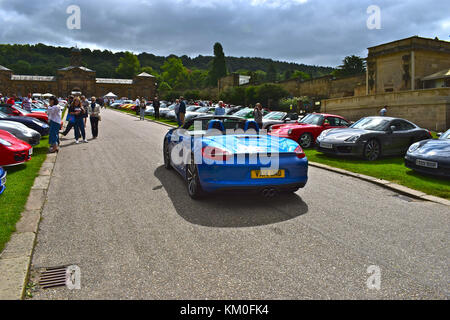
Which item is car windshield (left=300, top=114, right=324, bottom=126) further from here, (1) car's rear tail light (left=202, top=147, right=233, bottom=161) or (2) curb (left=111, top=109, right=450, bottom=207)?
(1) car's rear tail light (left=202, top=147, right=233, bottom=161)

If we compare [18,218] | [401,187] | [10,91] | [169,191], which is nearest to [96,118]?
[169,191]

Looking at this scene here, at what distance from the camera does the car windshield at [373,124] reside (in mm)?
10591

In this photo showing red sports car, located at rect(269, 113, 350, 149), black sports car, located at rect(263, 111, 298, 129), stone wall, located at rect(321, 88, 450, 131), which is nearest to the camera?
red sports car, located at rect(269, 113, 350, 149)

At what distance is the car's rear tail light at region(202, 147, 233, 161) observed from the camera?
5051 millimetres

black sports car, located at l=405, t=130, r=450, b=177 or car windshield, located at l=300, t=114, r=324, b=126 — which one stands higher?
car windshield, located at l=300, t=114, r=324, b=126

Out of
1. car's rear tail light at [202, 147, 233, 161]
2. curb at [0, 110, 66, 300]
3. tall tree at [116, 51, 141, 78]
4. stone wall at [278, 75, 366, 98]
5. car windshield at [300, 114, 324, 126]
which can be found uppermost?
tall tree at [116, 51, 141, 78]

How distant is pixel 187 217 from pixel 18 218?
2.17 m

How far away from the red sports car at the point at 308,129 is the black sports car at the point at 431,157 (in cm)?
437

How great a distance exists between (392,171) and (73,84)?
131 meters

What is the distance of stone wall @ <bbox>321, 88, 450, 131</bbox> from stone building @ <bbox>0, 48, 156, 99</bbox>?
11080 centimetres

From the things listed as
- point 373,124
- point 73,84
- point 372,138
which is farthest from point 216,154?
point 73,84

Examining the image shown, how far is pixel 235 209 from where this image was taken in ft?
16.9

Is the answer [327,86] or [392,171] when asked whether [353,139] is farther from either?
[327,86]

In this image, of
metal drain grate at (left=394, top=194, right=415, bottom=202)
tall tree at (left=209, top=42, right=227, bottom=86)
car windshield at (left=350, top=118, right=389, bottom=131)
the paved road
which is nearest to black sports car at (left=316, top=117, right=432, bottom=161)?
car windshield at (left=350, top=118, right=389, bottom=131)
